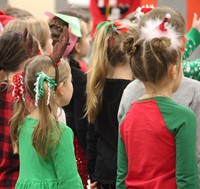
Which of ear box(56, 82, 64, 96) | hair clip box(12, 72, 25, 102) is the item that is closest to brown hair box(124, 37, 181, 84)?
ear box(56, 82, 64, 96)

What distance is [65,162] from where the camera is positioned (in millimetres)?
2689

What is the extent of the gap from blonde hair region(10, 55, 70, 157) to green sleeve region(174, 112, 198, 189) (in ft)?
1.67

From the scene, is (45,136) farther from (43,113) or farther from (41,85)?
(41,85)

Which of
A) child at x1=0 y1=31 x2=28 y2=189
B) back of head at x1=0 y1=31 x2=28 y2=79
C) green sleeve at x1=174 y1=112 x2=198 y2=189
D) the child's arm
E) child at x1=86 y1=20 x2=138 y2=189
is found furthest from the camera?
the child's arm

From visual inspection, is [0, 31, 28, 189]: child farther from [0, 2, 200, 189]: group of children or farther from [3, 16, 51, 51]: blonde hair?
[3, 16, 51, 51]: blonde hair

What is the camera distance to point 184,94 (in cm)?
288

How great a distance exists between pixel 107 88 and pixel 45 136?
74cm

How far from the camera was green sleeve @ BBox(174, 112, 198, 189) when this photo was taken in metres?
2.49

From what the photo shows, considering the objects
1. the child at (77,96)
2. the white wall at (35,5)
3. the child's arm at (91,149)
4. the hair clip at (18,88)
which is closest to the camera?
the hair clip at (18,88)

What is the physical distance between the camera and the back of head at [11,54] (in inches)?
124

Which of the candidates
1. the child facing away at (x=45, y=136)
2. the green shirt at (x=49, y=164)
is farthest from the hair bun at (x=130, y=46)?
the green shirt at (x=49, y=164)

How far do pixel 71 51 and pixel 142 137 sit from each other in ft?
4.92

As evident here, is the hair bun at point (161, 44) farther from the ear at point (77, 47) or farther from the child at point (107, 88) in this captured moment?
the ear at point (77, 47)

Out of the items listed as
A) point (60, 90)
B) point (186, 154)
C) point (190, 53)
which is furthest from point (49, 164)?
point (190, 53)
